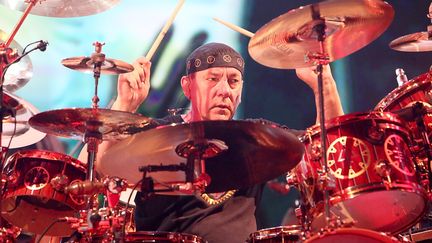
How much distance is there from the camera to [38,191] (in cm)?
284

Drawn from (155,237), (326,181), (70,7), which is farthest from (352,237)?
(70,7)

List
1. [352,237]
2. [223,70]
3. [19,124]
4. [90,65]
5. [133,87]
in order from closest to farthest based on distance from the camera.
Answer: [352,237], [90,65], [19,124], [133,87], [223,70]

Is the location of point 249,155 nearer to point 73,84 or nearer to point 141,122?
point 141,122

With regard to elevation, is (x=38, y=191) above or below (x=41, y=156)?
below

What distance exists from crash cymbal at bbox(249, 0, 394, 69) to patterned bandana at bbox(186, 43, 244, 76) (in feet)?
2.52

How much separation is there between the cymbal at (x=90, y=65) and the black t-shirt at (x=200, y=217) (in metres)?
0.65

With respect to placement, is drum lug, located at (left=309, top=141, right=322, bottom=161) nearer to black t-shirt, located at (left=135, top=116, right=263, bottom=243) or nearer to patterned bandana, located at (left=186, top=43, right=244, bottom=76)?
black t-shirt, located at (left=135, top=116, right=263, bottom=243)

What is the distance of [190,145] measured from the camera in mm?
2260

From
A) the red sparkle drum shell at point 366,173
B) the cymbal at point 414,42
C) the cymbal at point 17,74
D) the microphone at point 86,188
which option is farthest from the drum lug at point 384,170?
the cymbal at point 17,74

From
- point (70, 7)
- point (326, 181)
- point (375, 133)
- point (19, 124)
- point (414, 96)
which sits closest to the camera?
point (326, 181)

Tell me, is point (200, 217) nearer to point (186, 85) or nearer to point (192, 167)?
point (192, 167)

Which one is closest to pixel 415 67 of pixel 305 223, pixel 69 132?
pixel 305 223

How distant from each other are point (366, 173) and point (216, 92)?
1.31m

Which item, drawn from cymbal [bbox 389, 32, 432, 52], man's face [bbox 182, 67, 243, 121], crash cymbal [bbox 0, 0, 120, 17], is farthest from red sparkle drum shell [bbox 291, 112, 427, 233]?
crash cymbal [bbox 0, 0, 120, 17]
